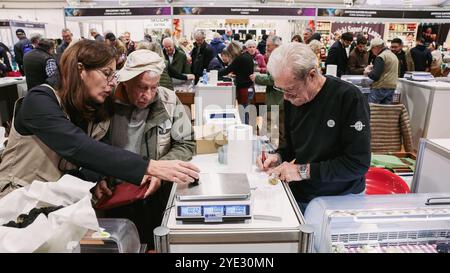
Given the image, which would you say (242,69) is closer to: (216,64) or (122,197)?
(216,64)

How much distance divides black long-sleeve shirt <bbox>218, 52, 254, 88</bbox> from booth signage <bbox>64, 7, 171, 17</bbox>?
→ 4065 millimetres

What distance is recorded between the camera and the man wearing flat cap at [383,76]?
18.7ft

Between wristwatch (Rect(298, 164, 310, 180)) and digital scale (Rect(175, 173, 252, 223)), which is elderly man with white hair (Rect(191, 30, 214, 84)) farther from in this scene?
digital scale (Rect(175, 173, 252, 223))

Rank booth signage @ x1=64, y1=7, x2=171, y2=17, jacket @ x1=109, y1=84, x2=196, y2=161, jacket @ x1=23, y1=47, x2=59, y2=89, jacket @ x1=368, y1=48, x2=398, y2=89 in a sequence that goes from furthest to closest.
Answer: booth signage @ x1=64, y1=7, x2=171, y2=17 < jacket @ x1=368, y1=48, x2=398, y2=89 < jacket @ x1=23, y1=47, x2=59, y2=89 < jacket @ x1=109, y1=84, x2=196, y2=161

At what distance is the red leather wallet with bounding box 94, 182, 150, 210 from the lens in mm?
1601

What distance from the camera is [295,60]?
164 cm

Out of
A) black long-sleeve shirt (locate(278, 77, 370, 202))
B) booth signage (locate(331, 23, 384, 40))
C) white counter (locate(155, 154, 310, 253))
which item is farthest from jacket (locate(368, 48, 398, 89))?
booth signage (locate(331, 23, 384, 40))

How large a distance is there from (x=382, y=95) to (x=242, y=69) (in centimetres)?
249

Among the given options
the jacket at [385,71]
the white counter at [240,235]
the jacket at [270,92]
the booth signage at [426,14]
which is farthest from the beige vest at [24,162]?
the booth signage at [426,14]

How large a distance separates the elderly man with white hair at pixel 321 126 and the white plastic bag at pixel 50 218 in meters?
0.97

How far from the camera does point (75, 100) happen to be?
154 cm

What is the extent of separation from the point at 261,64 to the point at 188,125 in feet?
20.5

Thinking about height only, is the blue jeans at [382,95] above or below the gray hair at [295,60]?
below

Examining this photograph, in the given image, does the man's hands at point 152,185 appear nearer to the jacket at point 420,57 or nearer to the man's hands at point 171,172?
the man's hands at point 171,172
